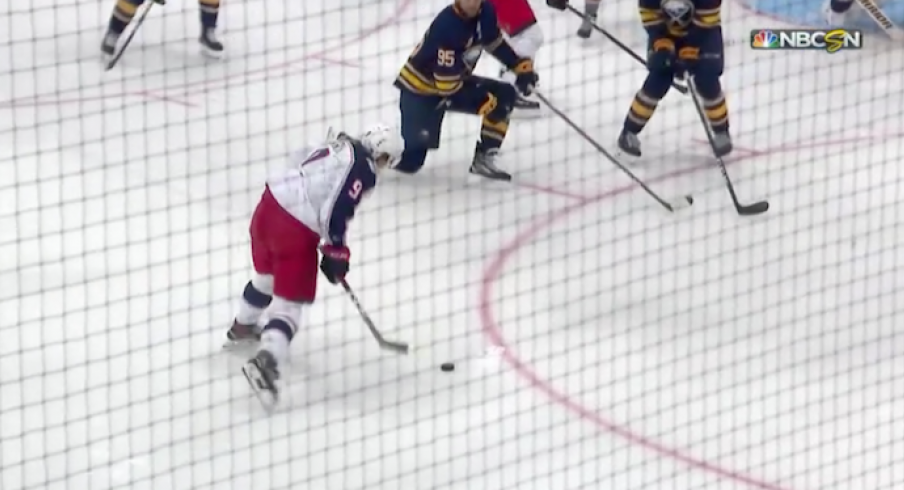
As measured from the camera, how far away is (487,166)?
17.9 ft

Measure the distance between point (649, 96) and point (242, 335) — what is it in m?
2.10

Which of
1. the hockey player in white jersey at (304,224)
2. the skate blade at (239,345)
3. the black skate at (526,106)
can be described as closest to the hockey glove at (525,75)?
the black skate at (526,106)

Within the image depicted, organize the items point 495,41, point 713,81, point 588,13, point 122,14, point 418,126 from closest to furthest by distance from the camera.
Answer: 1. point 495,41
2. point 418,126
3. point 713,81
4. point 122,14
5. point 588,13

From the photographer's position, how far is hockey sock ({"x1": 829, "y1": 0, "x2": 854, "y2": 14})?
7196mm

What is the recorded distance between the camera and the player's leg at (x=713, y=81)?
550 centimetres

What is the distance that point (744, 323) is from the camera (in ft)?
14.7

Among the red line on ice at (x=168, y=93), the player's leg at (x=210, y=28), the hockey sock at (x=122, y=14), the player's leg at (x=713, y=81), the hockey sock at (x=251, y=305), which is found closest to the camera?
the hockey sock at (x=251, y=305)

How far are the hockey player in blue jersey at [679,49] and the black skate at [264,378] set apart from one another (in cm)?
225

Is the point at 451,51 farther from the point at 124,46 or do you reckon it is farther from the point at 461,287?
the point at 124,46

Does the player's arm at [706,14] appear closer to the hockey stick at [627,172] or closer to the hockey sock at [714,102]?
→ the hockey sock at [714,102]

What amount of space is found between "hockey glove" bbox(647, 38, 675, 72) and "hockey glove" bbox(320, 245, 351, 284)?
201 cm

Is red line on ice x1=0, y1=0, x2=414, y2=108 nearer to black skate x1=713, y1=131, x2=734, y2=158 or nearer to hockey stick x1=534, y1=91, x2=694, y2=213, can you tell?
hockey stick x1=534, y1=91, x2=694, y2=213

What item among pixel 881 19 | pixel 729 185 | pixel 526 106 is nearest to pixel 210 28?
pixel 526 106

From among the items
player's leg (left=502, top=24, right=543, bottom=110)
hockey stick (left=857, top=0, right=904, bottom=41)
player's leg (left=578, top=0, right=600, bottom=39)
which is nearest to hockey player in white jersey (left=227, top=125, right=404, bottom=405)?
player's leg (left=502, top=24, right=543, bottom=110)
